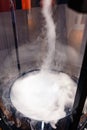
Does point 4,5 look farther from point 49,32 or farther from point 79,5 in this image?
point 79,5

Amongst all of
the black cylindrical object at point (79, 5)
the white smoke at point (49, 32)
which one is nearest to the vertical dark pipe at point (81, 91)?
the black cylindrical object at point (79, 5)

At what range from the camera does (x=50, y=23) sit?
112cm

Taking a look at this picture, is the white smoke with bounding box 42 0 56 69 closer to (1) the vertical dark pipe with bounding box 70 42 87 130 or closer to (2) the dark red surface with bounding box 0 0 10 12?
(2) the dark red surface with bounding box 0 0 10 12

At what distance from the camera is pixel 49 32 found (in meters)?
1.19

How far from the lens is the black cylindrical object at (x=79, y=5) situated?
371 mm

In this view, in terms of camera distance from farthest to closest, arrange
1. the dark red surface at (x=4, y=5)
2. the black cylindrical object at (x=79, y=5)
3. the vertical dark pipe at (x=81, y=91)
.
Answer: the dark red surface at (x=4, y=5), the vertical dark pipe at (x=81, y=91), the black cylindrical object at (x=79, y=5)

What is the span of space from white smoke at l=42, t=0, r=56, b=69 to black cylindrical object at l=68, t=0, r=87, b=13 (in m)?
0.63

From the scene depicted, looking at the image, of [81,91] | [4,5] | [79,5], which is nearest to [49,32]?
[4,5]

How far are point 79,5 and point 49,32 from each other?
82 centimetres

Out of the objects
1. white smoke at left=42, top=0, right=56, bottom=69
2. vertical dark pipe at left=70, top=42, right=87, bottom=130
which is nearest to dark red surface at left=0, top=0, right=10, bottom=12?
white smoke at left=42, top=0, right=56, bottom=69

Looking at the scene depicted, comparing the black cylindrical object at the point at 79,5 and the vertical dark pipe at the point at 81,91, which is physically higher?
the black cylindrical object at the point at 79,5

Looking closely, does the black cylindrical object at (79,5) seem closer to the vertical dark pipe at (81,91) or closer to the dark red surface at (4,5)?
the vertical dark pipe at (81,91)

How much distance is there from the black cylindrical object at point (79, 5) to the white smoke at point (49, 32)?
2.06 feet

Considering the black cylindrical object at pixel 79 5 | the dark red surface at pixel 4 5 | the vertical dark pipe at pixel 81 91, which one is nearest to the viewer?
the black cylindrical object at pixel 79 5
